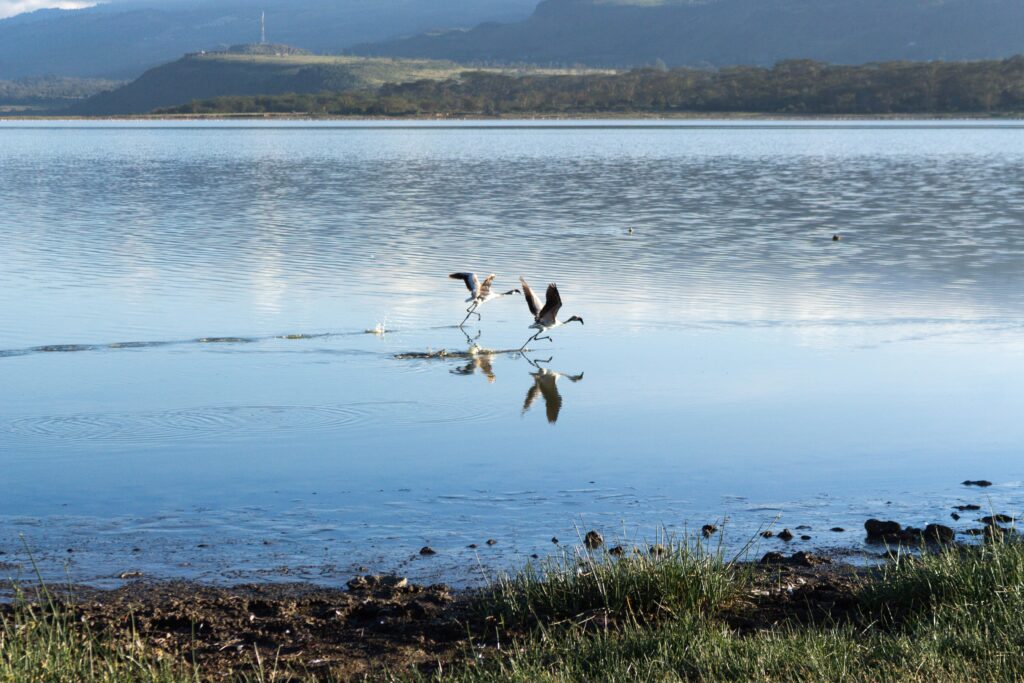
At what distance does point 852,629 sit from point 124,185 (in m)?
32.6

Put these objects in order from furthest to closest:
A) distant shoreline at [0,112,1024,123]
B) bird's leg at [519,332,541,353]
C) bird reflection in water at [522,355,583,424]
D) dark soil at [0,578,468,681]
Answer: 1. distant shoreline at [0,112,1024,123]
2. bird's leg at [519,332,541,353]
3. bird reflection in water at [522,355,583,424]
4. dark soil at [0,578,468,681]

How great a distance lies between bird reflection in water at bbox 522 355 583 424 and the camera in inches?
405

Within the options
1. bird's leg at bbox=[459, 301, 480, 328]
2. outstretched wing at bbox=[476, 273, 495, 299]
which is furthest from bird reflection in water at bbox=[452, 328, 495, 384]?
bird's leg at bbox=[459, 301, 480, 328]

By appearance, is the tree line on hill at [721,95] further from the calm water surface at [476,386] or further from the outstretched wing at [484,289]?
the outstretched wing at [484,289]

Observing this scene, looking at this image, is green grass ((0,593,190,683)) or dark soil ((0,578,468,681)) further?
dark soil ((0,578,468,681))

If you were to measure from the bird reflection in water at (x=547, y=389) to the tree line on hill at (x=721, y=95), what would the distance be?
10219 centimetres

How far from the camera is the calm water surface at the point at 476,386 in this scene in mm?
7441

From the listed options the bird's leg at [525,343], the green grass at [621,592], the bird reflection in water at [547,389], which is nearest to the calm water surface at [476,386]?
the bird reflection in water at [547,389]

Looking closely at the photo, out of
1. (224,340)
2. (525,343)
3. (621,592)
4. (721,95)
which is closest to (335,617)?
(621,592)

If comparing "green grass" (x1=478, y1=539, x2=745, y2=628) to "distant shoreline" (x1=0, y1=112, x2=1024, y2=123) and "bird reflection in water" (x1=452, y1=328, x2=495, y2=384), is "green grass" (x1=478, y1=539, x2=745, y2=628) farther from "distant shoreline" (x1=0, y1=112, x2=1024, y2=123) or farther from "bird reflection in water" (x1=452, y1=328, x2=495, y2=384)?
"distant shoreline" (x1=0, y1=112, x2=1024, y2=123)

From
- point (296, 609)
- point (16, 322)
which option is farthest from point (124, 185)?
point (296, 609)

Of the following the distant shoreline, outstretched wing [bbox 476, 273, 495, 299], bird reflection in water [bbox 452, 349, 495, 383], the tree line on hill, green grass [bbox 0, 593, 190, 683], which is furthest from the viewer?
the tree line on hill

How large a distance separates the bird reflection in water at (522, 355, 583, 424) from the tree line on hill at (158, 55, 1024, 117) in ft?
335

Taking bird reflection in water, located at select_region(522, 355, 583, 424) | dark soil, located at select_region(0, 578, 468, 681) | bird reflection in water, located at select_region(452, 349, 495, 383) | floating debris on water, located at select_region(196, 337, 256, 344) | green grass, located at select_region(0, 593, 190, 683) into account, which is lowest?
floating debris on water, located at select_region(196, 337, 256, 344)
